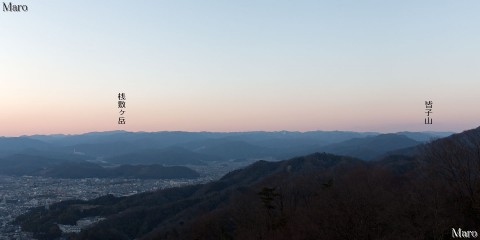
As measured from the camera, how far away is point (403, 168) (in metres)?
85.0

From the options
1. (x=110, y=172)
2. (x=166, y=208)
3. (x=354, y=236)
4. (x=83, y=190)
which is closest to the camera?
(x=354, y=236)

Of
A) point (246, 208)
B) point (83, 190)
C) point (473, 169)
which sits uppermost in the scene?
point (473, 169)

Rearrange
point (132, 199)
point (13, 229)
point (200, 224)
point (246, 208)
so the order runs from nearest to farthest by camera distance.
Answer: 1. point (246, 208)
2. point (200, 224)
3. point (13, 229)
4. point (132, 199)

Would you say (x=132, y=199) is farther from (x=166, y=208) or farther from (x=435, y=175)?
(x=435, y=175)

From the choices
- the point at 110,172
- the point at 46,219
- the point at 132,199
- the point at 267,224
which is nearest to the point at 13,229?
the point at 46,219

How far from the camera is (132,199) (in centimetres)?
10531

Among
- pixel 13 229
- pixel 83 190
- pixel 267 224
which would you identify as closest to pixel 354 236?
pixel 267 224

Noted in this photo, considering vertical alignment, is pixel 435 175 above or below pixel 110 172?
above

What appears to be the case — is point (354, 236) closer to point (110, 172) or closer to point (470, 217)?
point (470, 217)

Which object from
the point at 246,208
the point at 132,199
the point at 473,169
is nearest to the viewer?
the point at 473,169

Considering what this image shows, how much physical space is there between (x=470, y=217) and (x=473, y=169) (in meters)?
5.29

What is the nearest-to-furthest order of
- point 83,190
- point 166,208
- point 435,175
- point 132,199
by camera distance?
point 435,175
point 166,208
point 132,199
point 83,190

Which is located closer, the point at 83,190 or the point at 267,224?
the point at 267,224

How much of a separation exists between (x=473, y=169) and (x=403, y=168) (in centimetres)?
6079
